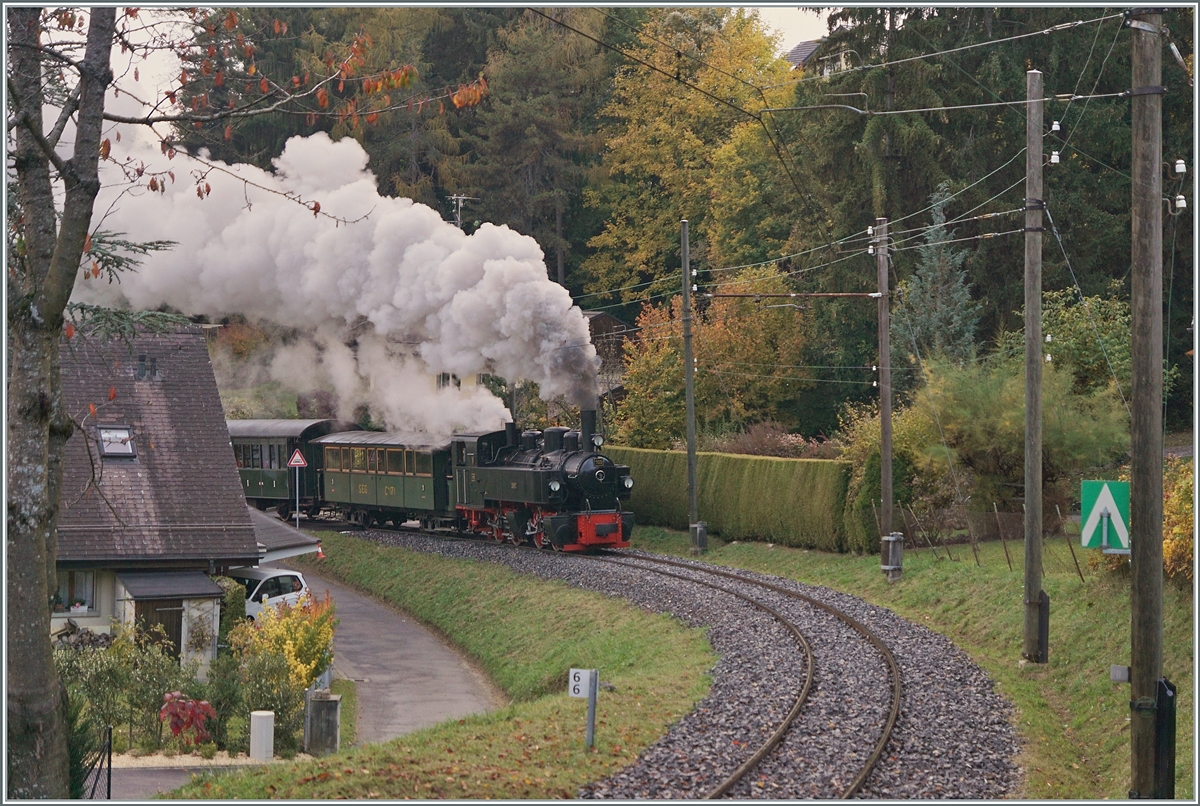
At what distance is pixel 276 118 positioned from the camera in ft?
162

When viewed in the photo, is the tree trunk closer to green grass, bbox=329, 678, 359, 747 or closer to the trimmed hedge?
green grass, bbox=329, 678, 359, 747

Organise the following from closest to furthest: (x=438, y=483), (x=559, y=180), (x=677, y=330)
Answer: (x=438, y=483) → (x=677, y=330) → (x=559, y=180)

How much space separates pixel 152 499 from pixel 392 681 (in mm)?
4659

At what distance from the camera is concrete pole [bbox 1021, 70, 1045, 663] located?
16.0 meters

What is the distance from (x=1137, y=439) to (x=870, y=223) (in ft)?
97.4

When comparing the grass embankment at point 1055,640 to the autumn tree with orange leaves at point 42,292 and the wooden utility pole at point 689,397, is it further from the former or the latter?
the autumn tree with orange leaves at point 42,292

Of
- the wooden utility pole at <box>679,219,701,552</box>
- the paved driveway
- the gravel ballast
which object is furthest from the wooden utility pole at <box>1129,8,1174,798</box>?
the wooden utility pole at <box>679,219,701,552</box>

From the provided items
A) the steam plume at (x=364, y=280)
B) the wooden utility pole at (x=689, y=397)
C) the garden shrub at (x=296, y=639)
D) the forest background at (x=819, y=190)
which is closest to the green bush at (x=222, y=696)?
the garden shrub at (x=296, y=639)

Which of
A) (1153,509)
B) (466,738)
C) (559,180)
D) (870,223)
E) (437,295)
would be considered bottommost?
(466,738)

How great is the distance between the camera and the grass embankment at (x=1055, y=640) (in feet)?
39.4

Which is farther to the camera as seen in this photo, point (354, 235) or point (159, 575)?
point (354, 235)

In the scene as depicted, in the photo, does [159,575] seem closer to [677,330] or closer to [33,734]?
[33,734]

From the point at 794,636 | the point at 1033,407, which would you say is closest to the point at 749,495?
the point at 794,636

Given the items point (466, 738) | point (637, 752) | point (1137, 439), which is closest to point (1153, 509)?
point (1137, 439)
